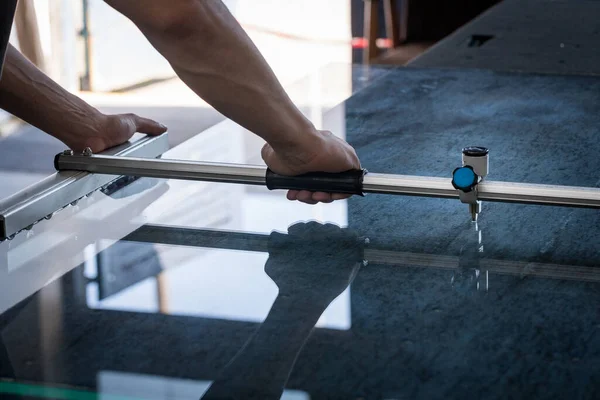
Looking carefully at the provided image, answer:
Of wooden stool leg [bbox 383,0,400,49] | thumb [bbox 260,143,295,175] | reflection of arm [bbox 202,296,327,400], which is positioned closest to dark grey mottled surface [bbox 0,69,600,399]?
reflection of arm [bbox 202,296,327,400]

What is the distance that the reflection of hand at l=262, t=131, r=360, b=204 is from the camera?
56.3 inches

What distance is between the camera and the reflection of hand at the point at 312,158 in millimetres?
1431

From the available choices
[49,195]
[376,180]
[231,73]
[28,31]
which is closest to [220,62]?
[231,73]

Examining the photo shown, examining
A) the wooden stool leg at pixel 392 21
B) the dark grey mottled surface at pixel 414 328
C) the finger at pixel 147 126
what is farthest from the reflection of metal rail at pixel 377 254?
the wooden stool leg at pixel 392 21

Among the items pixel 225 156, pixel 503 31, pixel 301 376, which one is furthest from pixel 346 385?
pixel 503 31

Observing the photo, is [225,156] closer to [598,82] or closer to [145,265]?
[145,265]

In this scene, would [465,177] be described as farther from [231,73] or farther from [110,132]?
[110,132]

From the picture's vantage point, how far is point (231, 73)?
52.6 inches

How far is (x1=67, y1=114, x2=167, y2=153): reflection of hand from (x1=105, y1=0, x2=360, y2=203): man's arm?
0.46m

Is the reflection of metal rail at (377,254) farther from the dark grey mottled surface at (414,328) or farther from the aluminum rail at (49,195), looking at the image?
the aluminum rail at (49,195)

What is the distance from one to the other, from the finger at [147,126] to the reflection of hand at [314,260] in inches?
20.4

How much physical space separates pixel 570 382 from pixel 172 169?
32.6 inches

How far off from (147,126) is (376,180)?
64 centimetres

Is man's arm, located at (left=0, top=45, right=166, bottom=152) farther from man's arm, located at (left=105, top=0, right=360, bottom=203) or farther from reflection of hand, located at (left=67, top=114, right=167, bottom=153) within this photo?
man's arm, located at (left=105, top=0, right=360, bottom=203)
